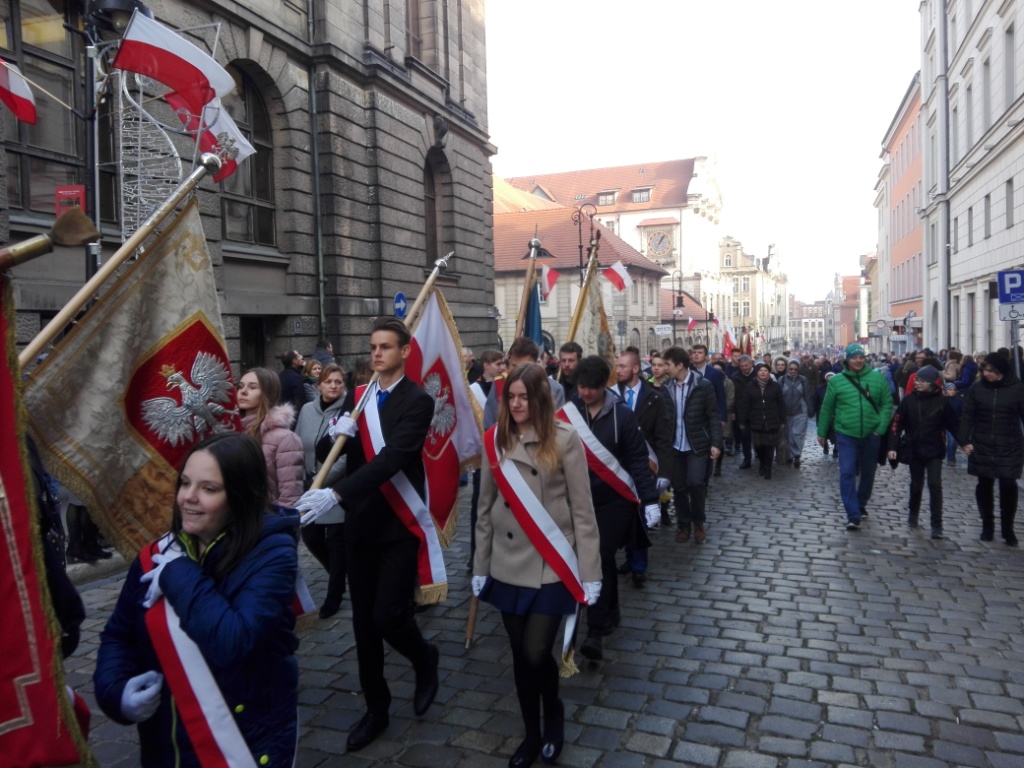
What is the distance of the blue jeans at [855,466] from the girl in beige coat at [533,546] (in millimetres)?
5960

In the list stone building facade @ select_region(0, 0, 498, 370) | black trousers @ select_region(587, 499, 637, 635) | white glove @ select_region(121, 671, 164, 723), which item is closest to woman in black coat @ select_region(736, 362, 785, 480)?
black trousers @ select_region(587, 499, 637, 635)

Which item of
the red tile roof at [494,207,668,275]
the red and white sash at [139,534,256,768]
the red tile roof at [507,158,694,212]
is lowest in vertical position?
the red and white sash at [139,534,256,768]

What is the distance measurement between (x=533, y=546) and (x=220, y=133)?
22.4ft

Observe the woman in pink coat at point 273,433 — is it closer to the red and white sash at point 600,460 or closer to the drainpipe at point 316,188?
the red and white sash at point 600,460

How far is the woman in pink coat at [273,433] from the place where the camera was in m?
5.37

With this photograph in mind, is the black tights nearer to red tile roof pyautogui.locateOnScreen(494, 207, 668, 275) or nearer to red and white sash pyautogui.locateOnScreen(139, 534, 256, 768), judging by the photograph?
red and white sash pyautogui.locateOnScreen(139, 534, 256, 768)

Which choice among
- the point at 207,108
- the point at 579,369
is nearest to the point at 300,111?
the point at 207,108

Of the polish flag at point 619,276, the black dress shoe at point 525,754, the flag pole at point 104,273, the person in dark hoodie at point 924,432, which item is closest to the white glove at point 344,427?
the flag pole at point 104,273

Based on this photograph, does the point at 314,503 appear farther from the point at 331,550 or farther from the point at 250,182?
the point at 250,182

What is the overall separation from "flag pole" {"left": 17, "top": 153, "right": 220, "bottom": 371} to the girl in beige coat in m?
1.72

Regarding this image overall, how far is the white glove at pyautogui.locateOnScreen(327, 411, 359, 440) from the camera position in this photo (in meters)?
4.21

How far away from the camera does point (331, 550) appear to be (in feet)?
19.7

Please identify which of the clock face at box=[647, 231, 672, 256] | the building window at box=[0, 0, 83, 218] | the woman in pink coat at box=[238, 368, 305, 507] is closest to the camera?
the woman in pink coat at box=[238, 368, 305, 507]

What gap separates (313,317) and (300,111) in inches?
158
